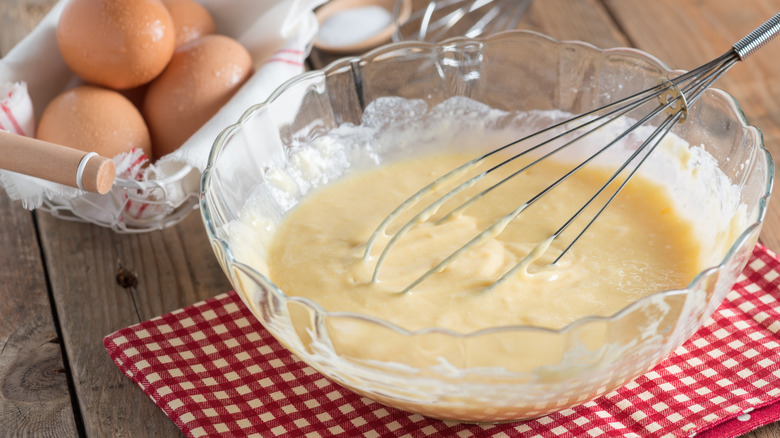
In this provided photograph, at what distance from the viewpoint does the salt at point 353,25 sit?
56.7 inches

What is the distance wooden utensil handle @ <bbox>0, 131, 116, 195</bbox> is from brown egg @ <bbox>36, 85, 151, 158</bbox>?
5.4 inches

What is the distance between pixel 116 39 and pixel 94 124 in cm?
12

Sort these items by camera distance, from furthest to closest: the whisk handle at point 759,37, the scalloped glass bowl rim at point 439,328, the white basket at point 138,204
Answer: the white basket at point 138,204 < the whisk handle at point 759,37 < the scalloped glass bowl rim at point 439,328

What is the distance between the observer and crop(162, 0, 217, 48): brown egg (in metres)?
1.23

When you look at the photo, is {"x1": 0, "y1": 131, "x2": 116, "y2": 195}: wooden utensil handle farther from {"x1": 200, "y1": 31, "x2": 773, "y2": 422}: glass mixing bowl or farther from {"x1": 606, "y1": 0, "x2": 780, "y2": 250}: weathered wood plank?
{"x1": 606, "y1": 0, "x2": 780, "y2": 250}: weathered wood plank

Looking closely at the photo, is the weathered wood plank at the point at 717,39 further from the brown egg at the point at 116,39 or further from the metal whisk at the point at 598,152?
the brown egg at the point at 116,39

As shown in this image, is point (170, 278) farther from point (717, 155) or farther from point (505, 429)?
point (717, 155)

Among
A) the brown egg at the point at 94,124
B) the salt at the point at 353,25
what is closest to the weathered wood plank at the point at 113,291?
the brown egg at the point at 94,124

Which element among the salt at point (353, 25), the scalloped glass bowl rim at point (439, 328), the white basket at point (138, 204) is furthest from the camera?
the salt at point (353, 25)

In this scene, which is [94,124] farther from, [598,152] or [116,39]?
[598,152]

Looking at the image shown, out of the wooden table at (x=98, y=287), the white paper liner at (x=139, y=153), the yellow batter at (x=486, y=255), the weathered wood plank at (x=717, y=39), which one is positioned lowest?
the weathered wood plank at (x=717, y=39)

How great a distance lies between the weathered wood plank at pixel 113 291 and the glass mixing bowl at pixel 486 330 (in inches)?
5.5

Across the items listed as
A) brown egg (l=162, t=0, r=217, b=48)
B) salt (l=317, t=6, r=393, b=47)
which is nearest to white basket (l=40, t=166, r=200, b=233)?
brown egg (l=162, t=0, r=217, b=48)

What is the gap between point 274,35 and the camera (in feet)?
4.18
